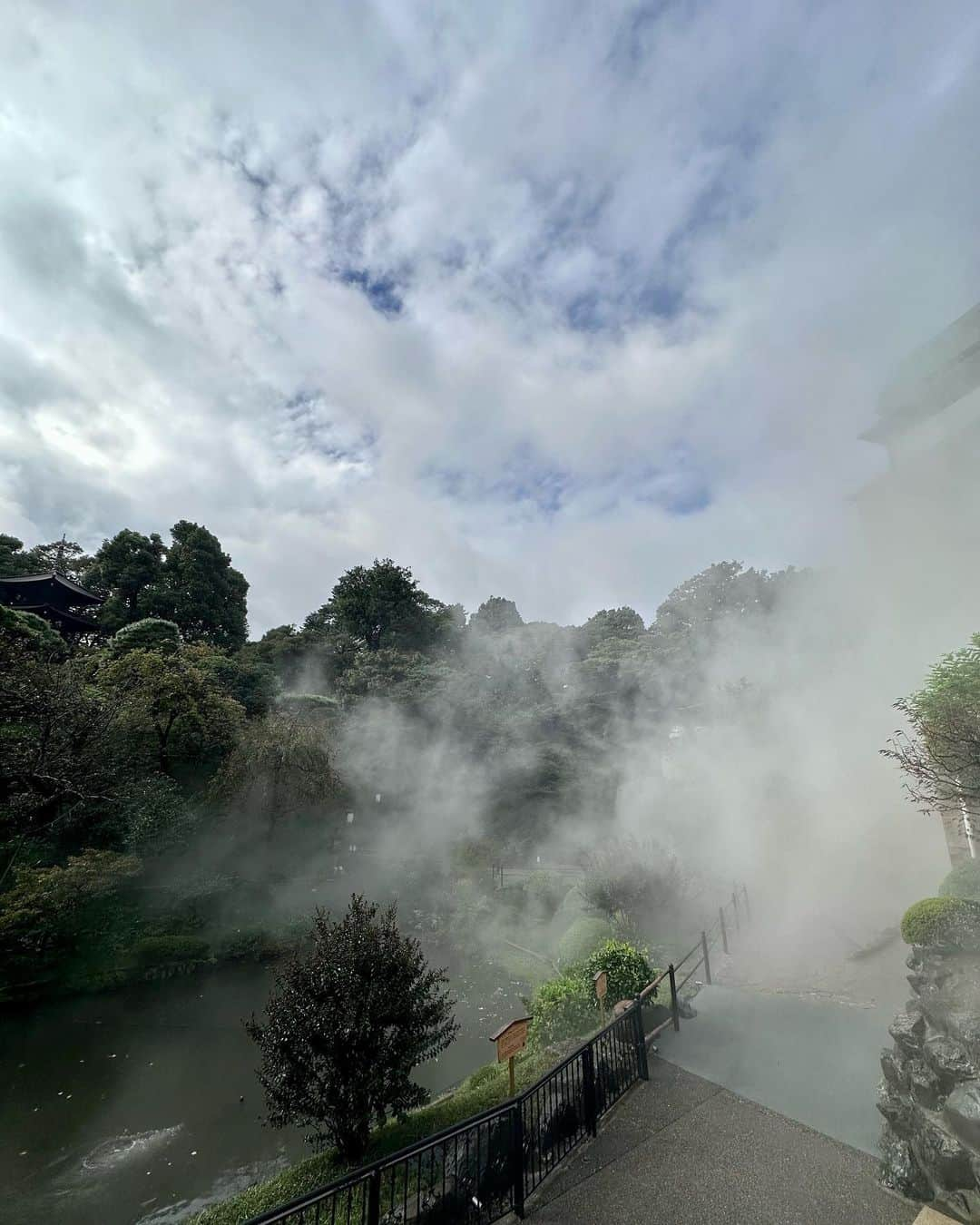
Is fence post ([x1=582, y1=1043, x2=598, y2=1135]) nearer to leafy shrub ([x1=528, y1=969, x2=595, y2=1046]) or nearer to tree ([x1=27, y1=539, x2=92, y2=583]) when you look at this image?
leafy shrub ([x1=528, y1=969, x2=595, y2=1046])

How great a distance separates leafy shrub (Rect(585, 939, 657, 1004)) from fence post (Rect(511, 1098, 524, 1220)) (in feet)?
10.3

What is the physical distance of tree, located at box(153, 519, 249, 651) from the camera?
1204 inches

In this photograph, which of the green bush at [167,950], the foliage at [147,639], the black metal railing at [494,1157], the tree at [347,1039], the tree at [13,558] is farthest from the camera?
the tree at [13,558]

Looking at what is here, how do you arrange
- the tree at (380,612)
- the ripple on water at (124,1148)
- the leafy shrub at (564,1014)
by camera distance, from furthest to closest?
the tree at (380,612) → the leafy shrub at (564,1014) → the ripple on water at (124,1148)

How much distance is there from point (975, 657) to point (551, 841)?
15096 mm

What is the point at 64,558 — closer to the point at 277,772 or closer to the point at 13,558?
the point at 13,558

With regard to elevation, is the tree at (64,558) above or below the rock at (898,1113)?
above

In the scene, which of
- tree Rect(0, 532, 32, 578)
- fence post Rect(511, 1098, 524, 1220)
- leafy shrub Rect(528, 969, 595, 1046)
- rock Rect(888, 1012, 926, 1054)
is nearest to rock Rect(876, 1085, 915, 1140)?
rock Rect(888, 1012, 926, 1054)

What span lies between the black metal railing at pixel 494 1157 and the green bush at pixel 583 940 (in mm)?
5236

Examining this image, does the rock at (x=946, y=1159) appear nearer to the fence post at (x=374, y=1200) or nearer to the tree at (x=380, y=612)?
the fence post at (x=374, y=1200)

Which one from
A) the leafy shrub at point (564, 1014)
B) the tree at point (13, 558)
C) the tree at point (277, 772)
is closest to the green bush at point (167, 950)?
the tree at point (277, 772)

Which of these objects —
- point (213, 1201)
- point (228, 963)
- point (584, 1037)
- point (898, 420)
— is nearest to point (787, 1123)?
point (584, 1037)

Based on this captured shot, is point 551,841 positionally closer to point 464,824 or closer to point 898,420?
point 464,824

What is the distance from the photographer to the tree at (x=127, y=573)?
29.6m
